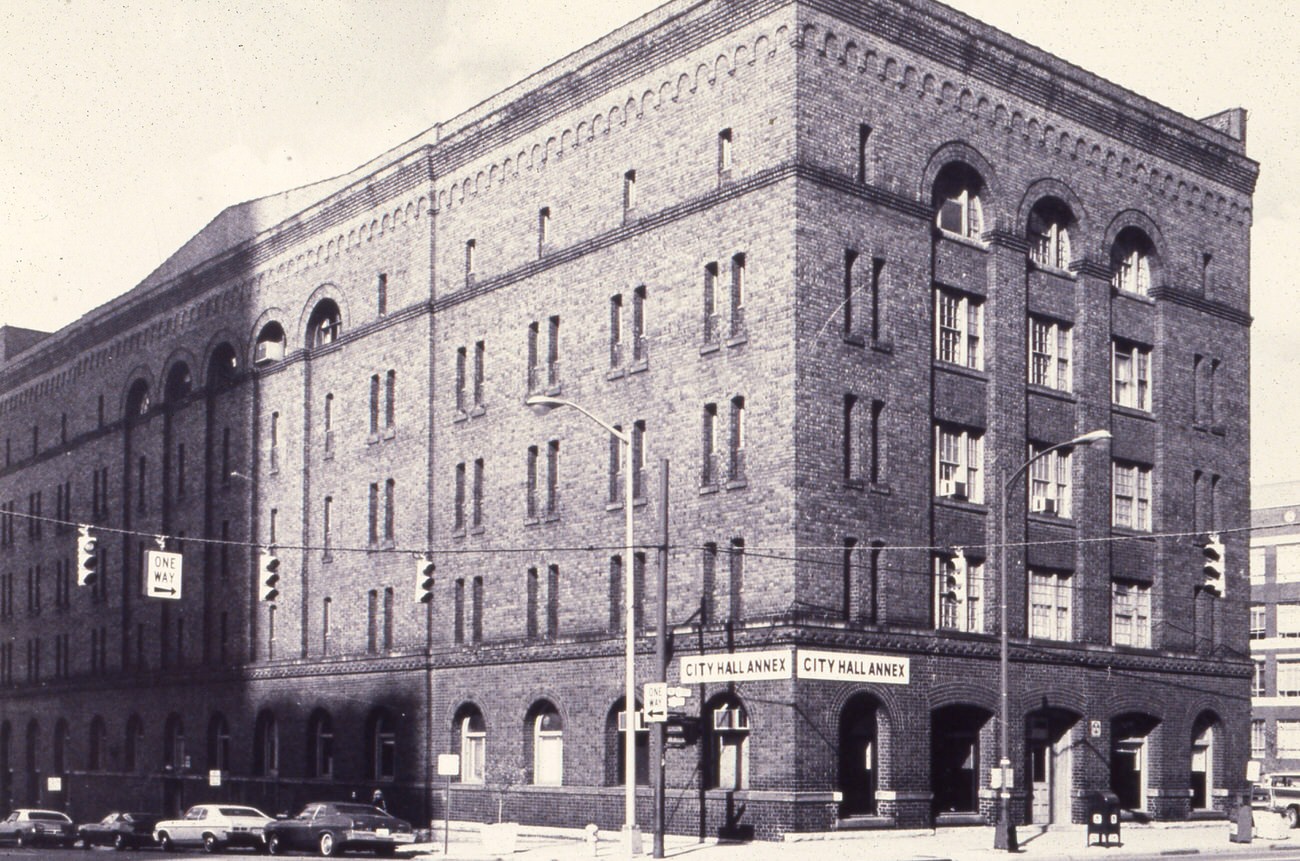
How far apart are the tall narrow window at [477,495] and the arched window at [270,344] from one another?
1367cm

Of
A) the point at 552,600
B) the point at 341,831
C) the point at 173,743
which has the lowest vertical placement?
the point at 173,743

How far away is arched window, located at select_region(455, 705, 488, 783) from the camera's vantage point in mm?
50969

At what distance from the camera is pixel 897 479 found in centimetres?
4288

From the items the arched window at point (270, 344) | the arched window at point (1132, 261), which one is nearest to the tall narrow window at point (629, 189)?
the arched window at point (1132, 261)

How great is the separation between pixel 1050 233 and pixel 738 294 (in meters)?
Answer: 11.3

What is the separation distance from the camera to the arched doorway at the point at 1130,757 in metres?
48.5

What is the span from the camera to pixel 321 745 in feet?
191

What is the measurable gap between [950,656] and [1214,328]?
16160 mm

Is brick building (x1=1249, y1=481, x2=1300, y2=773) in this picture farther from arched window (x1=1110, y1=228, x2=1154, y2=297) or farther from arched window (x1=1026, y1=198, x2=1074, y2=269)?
arched window (x1=1026, y1=198, x2=1074, y2=269)

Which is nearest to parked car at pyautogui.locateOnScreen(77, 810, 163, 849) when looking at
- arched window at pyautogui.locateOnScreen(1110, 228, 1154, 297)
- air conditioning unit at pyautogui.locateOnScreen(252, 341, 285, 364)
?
air conditioning unit at pyautogui.locateOnScreen(252, 341, 285, 364)

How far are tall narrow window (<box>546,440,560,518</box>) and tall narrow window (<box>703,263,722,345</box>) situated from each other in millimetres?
7054

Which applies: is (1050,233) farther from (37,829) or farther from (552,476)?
(37,829)

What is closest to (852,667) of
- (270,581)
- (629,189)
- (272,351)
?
(270,581)

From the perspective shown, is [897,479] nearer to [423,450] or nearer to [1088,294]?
[1088,294]
